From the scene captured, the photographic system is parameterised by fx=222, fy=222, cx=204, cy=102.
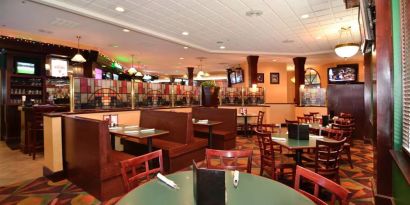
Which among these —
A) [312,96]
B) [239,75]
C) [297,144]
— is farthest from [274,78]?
[297,144]

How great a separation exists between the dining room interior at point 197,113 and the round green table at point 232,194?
15 mm

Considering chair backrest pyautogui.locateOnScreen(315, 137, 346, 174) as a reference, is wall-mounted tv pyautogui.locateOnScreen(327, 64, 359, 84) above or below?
above

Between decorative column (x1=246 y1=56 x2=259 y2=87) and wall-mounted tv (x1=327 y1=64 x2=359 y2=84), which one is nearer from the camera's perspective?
decorative column (x1=246 y1=56 x2=259 y2=87)

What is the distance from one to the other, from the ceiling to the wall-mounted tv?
4.08 metres

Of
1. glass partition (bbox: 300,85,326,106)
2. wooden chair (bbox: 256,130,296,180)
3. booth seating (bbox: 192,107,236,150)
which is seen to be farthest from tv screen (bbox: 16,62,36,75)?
glass partition (bbox: 300,85,326,106)

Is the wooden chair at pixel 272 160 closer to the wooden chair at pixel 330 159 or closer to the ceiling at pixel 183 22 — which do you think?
the wooden chair at pixel 330 159

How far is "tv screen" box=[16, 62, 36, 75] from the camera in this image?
784cm

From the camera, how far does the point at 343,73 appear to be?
12.2m

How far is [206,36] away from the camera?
7.50 m

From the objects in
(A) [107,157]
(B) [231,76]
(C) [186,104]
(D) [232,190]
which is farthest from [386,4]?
(B) [231,76]

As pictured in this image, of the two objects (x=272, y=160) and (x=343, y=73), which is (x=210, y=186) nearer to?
(x=272, y=160)

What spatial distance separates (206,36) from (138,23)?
7.61 feet

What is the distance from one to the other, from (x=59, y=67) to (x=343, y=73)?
543 inches

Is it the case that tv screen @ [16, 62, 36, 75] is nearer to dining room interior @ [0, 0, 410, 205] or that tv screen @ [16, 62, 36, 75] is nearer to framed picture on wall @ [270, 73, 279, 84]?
dining room interior @ [0, 0, 410, 205]
